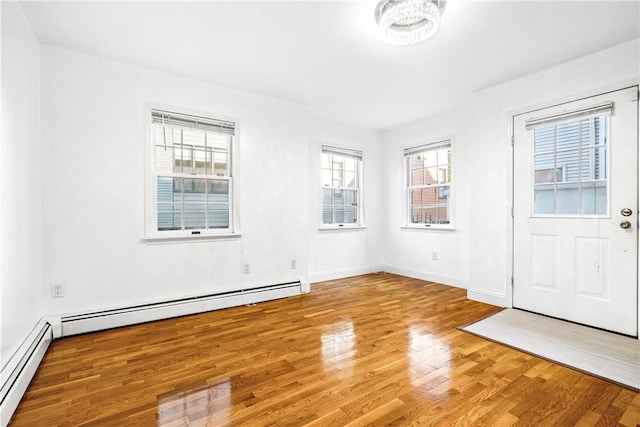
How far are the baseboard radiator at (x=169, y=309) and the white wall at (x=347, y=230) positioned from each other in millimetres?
904

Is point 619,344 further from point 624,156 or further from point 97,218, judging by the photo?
point 97,218

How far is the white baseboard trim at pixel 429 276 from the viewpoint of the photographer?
4.45 meters

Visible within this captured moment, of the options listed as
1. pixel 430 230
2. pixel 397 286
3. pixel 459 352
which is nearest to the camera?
pixel 459 352

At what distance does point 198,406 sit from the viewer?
1761 mm

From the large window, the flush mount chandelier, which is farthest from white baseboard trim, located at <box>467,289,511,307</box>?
the flush mount chandelier

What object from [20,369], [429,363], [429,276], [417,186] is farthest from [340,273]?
[20,369]

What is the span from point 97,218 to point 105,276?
0.56 meters

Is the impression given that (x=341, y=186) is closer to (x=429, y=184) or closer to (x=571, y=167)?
(x=429, y=184)

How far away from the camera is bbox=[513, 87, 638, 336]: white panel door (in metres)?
2.72

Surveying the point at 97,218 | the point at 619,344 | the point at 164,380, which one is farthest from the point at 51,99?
the point at 619,344

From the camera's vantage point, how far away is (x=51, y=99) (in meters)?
2.74

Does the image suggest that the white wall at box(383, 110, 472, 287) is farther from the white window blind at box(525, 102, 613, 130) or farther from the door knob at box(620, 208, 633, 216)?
the door knob at box(620, 208, 633, 216)

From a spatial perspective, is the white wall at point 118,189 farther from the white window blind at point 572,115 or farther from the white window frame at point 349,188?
the white window blind at point 572,115

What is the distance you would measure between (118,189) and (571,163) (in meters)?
4.45
